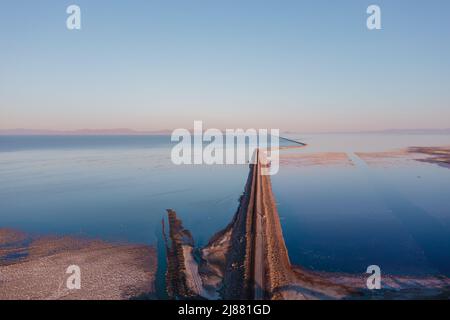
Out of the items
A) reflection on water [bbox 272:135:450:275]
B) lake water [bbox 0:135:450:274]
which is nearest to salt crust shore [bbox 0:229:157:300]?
lake water [bbox 0:135:450:274]

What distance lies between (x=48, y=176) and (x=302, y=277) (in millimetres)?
32443

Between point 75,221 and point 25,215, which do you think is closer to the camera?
point 75,221

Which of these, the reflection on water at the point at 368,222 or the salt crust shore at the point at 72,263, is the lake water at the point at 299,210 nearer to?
the reflection on water at the point at 368,222

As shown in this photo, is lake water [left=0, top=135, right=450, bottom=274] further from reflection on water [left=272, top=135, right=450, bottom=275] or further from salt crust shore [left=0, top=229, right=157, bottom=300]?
salt crust shore [left=0, top=229, right=157, bottom=300]

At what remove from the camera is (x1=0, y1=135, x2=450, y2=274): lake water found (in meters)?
12.1

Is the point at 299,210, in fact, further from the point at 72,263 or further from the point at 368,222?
the point at 72,263

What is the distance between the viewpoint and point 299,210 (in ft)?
60.0

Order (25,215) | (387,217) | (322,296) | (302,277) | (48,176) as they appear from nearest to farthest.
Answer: (322,296), (302,277), (387,217), (25,215), (48,176)

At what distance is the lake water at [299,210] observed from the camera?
12.1 m

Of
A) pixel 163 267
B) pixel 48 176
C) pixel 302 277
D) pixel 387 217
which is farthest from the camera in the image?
pixel 48 176

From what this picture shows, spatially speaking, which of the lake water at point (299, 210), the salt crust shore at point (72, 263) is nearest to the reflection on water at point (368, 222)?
the lake water at point (299, 210)
